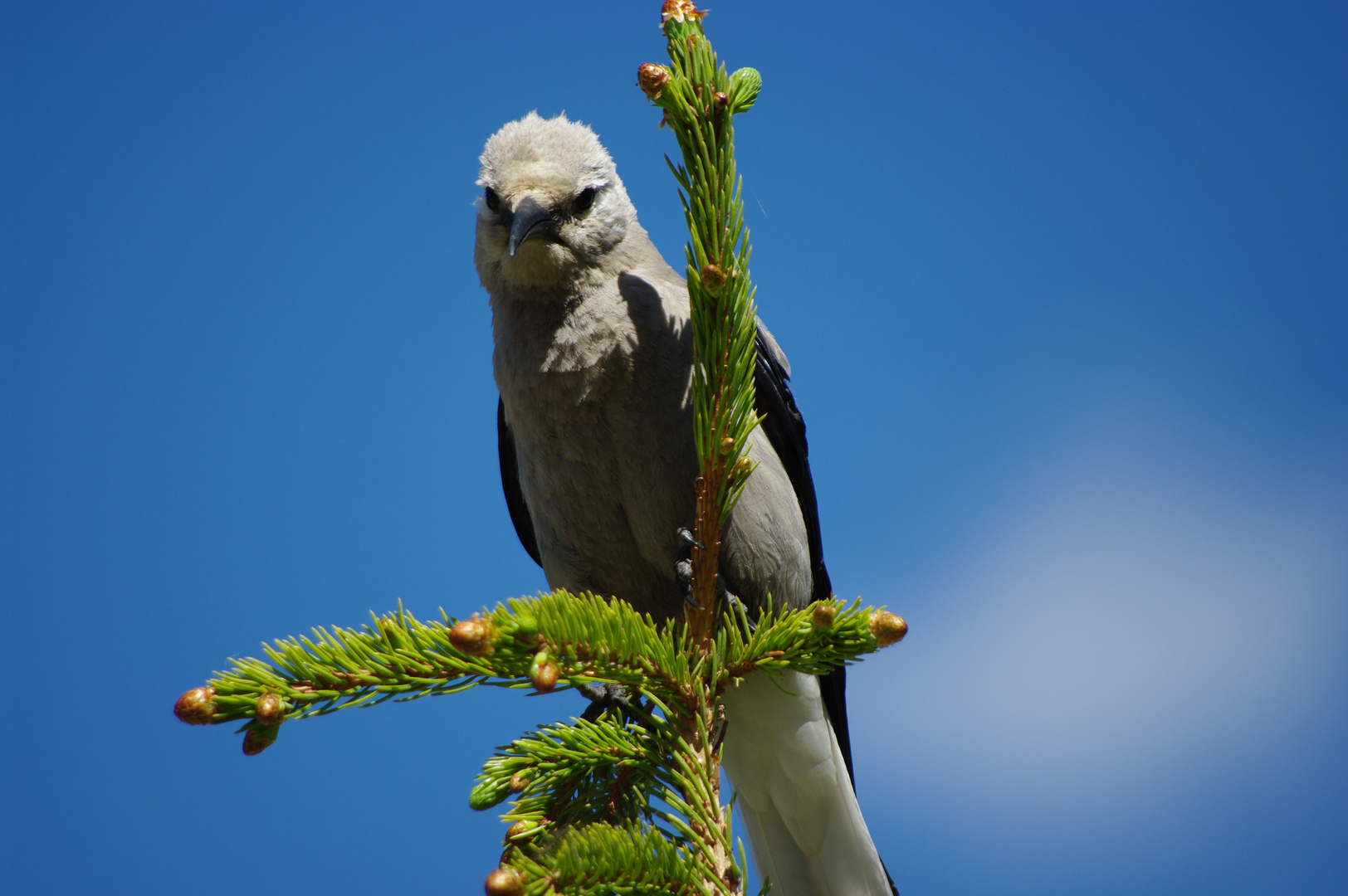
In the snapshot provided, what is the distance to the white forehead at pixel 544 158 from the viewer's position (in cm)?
230

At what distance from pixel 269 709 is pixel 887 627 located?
0.87m

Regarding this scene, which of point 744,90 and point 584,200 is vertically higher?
point 584,200

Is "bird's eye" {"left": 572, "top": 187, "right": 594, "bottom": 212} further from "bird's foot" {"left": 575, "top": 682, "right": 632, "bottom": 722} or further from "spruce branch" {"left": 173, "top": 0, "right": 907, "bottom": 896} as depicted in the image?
"bird's foot" {"left": 575, "top": 682, "right": 632, "bottom": 722}

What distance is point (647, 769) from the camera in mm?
1493

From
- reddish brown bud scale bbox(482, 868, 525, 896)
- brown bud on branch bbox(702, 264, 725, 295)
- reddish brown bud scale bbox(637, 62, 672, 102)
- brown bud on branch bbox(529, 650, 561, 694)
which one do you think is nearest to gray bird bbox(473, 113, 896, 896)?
brown bud on branch bbox(702, 264, 725, 295)

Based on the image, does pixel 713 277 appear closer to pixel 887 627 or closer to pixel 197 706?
pixel 887 627

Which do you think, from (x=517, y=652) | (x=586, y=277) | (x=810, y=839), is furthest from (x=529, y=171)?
(x=810, y=839)

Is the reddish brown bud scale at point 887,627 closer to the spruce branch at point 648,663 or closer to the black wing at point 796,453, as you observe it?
the spruce branch at point 648,663

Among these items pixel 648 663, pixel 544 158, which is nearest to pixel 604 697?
pixel 648 663

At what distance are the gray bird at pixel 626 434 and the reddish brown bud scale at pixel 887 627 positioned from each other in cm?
84

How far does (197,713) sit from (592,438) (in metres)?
1.18

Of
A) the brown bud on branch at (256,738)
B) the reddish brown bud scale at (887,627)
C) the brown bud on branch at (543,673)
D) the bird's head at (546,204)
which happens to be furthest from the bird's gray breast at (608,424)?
the brown bud on branch at (256,738)

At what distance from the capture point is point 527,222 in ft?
7.22

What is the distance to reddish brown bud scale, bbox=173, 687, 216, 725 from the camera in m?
1.09
